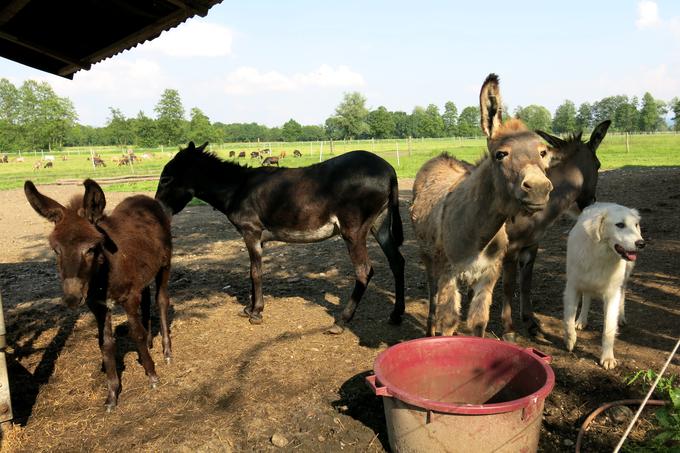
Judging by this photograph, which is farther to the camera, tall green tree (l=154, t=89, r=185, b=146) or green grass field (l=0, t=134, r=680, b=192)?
tall green tree (l=154, t=89, r=185, b=146)

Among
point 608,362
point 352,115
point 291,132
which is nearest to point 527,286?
point 608,362

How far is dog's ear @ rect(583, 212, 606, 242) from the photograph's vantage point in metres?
3.93

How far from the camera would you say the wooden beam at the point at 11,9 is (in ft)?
11.6

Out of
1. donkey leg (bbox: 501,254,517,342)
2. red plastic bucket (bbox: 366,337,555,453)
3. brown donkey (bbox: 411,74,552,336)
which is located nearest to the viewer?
red plastic bucket (bbox: 366,337,555,453)

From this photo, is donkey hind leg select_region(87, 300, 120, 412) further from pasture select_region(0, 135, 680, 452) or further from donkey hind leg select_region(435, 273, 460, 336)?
donkey hind leg select_region(435, 273, 460, 336)

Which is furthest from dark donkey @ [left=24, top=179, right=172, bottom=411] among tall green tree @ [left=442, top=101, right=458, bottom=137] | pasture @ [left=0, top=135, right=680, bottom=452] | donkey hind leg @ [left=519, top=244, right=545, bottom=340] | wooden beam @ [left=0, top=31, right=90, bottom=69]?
tall green tree @ [left=442, top=101, right=458, bottom=137]

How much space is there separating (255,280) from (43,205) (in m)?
2.64

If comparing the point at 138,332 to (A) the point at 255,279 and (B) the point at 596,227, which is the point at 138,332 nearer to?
(A) the point at 255,279

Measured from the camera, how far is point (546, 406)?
3.46 metres

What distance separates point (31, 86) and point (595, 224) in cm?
8444

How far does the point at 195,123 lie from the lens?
48.8 metres

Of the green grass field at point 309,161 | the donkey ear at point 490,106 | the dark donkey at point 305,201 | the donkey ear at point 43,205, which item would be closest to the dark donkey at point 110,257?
the donkey ear at point 43,205

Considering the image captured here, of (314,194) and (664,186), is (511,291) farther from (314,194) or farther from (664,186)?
(664,186)

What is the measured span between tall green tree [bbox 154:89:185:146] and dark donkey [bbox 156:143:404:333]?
40840mm
